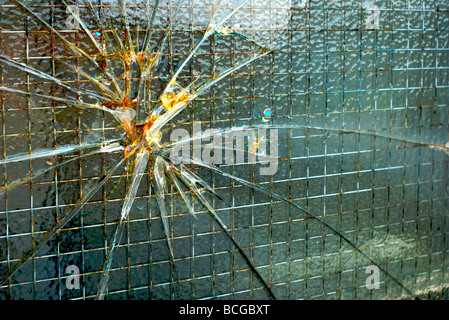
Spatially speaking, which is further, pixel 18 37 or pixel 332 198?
pixel 332 198

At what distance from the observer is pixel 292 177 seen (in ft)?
4.64

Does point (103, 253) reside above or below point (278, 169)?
below

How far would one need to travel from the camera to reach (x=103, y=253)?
126cm

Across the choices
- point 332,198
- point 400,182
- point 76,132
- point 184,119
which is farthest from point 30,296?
point 400,182

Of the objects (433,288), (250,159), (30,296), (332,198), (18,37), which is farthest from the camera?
(433,288)

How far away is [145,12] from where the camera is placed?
3.96ft

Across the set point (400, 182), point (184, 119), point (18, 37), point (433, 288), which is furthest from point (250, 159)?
point (433, 288)

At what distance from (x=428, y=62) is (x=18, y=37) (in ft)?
4.14

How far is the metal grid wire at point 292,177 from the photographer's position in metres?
1.18

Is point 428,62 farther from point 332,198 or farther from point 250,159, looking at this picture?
point 250,159

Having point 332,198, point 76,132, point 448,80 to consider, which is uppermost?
point 448,80

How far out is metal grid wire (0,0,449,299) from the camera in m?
1.18

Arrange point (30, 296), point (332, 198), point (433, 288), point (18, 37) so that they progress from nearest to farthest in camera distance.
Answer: point (18, 37), point (30, 296), point (332, 198), point (433, 288)

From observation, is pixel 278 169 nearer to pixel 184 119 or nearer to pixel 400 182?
pixel 184 119
